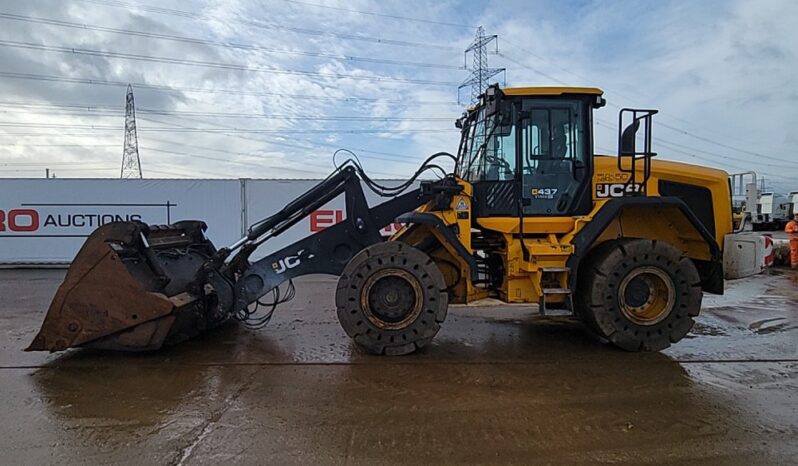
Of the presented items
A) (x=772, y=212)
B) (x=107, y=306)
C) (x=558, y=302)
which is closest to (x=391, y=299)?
(x=558, y=302)

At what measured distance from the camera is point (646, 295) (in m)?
5.55

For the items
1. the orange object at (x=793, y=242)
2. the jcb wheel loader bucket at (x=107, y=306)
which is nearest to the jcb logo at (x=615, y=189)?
the jcb wheel loader bucket at (x=107, y=306)

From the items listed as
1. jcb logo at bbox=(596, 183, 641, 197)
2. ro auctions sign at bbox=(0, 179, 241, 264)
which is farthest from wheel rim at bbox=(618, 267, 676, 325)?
ro auctions sign at bbox=(0, 179, 241, 264)

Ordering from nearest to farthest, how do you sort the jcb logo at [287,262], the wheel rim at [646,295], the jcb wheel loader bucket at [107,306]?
1. the jcb wheel loader bucket at [107,306]
2. the wheel rim at [646,295]
3. the jcb logo at [287,262]

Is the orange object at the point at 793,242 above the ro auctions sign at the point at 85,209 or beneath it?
beneath

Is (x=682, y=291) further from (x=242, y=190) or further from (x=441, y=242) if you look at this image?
(x=242, y=190)

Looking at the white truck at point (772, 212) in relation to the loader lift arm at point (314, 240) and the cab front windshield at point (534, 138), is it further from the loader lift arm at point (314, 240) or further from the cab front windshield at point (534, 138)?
the loader lift arm at point (314, 240)

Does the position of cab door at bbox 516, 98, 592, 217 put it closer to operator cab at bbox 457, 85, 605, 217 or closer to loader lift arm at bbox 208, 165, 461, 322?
operator cab at bbox 457, 85, 605, 217

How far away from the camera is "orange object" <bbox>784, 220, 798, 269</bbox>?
523 inches

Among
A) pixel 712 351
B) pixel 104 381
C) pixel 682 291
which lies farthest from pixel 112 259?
pixel 712 351

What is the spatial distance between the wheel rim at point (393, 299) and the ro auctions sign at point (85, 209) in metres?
9.66

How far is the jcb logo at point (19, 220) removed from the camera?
14.0 m

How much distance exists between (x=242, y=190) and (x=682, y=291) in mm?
11452

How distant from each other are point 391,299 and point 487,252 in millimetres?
1482
